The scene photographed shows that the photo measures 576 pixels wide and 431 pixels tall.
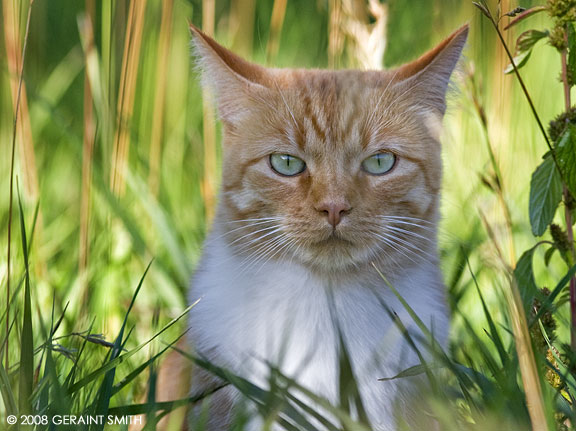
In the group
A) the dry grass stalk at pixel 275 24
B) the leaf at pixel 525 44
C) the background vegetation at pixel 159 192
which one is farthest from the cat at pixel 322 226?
the dry grass stalk at pixel 275 24

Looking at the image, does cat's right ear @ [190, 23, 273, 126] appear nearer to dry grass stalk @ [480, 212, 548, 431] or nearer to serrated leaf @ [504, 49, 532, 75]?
serrated leaf @ [504, 49, 532, 75]

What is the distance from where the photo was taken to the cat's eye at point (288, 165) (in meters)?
1.39

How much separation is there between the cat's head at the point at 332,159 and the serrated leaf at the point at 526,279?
0.72ft

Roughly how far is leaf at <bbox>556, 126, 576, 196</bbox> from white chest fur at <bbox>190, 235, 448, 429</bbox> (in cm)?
35

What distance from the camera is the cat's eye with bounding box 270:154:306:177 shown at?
4.57 ft

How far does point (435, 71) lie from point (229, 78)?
0.41 metres

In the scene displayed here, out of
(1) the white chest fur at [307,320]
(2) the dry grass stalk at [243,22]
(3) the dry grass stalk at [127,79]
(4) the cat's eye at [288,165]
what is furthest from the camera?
(2) the dry grass stalk at [243,22]

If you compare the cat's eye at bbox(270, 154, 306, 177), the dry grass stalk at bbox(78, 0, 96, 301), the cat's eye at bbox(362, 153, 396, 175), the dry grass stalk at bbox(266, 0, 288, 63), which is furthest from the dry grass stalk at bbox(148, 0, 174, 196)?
the cat's eye at bbox(362, 153, 396, 175)

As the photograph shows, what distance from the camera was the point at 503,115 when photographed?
5.68 ft

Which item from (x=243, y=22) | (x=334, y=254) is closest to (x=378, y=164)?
(x=334, y=254)

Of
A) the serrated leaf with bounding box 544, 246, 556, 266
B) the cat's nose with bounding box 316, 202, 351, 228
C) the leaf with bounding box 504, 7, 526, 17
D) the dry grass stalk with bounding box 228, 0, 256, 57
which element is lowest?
the serrated leaf with bounding box 544, 246, 556, 266

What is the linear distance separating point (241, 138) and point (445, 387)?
0.68 m

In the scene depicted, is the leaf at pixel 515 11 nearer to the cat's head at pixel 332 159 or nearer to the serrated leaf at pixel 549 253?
the cat's head at pixel 332 159

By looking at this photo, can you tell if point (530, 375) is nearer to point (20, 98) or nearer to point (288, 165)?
point (288, 165)
